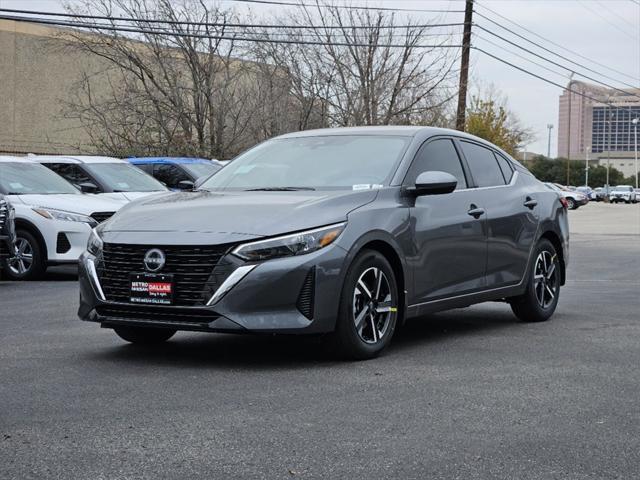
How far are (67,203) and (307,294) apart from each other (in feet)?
27.1

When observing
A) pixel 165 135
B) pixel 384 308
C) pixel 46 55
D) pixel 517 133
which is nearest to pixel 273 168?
pixel 384 308

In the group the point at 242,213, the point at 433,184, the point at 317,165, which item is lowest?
the point at 242,213

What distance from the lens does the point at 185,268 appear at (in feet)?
22.6

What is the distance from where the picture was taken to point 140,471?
452 cm

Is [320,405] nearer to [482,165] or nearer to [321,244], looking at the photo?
[321,244]

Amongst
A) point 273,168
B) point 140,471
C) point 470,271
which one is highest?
point 273,168

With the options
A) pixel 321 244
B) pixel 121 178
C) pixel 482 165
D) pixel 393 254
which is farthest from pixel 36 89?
pixel 321 244

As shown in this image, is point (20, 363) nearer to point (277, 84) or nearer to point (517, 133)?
point (277, 84)

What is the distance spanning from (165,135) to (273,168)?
89.3ft

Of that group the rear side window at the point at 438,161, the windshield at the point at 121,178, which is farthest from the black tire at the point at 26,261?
the rear side window at the point at 438,161

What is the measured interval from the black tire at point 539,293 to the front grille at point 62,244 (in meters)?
6.64

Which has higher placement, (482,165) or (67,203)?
(482,165)

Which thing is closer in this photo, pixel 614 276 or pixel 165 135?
pixel 614 276

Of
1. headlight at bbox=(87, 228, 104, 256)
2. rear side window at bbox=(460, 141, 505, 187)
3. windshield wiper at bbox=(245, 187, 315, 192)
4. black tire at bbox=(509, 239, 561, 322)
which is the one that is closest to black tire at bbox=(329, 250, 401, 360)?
windshield wiper at bbox=(245, 187, 315, 192)
